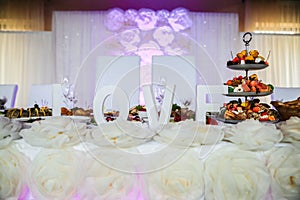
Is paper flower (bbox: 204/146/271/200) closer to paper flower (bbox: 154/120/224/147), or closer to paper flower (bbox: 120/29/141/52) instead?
paper flower (bbox: 154/120/224/147)

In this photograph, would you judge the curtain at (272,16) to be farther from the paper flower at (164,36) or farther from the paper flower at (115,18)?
the paper flower at (115,18)

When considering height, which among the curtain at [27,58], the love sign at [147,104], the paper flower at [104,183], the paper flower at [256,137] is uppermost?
the curtain at [27,58]

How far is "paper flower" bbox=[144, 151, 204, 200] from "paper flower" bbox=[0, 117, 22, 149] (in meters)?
0.27

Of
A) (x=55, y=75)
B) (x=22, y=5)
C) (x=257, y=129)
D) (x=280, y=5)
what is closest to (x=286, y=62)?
(x=280, y=5)

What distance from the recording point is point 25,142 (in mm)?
577

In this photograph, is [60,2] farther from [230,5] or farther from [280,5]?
[280,5]

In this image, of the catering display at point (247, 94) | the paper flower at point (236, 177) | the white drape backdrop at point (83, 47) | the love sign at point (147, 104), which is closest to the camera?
the paper flower at point (236, 177)

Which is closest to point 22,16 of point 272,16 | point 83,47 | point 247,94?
point 83,47

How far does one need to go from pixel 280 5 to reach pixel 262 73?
1.09m

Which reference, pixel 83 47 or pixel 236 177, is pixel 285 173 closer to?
pixel 236 177

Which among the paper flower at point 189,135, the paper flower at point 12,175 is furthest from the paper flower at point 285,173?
the paper flower at point 12,175

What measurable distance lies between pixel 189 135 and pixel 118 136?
0.42ft

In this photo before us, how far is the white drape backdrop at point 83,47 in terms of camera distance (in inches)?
182

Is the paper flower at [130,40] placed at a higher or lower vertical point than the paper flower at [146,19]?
lower
